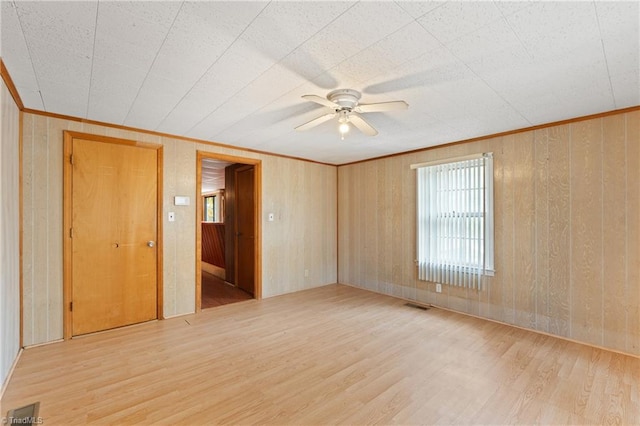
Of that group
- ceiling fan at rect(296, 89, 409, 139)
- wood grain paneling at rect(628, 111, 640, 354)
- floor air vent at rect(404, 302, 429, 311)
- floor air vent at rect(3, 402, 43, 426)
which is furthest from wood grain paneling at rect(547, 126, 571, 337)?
floor air vent at rect(3, 402, 43, 426)

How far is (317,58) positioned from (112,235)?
3.17 metres

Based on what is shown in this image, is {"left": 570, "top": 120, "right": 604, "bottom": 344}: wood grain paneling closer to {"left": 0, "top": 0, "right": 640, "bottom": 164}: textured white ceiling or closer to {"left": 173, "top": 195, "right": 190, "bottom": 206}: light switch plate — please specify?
{"left": 0, "top": 0, "right": 640, "bottom": 164}: textured white ceiling

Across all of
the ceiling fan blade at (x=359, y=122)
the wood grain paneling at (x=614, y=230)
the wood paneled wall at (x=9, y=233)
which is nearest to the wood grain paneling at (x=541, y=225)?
the wood grain paneling at (x=614, y=230)

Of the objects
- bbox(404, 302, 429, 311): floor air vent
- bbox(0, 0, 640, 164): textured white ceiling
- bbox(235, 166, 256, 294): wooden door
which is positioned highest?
bbox(0, 0, 640, 164): textured white ceiling

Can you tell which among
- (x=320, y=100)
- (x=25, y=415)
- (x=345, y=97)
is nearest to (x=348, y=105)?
(x=345, y=97)

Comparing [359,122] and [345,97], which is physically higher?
[345,97]

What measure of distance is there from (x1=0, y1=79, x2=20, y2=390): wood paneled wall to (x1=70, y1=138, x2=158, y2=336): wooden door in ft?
1.72

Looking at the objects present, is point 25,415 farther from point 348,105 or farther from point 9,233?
point 348,105

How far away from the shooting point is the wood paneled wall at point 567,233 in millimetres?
2918

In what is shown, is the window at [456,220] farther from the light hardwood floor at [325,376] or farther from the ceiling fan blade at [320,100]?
the ceiling fan blade at [320,100]

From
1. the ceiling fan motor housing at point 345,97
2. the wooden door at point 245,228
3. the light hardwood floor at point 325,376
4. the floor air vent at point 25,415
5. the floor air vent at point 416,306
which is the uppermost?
the ceiling fan motor housing at point 345,97

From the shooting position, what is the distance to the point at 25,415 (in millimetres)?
1994

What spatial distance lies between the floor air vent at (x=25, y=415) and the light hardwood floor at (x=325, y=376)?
4cm

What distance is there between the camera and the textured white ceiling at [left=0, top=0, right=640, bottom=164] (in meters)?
1.57
